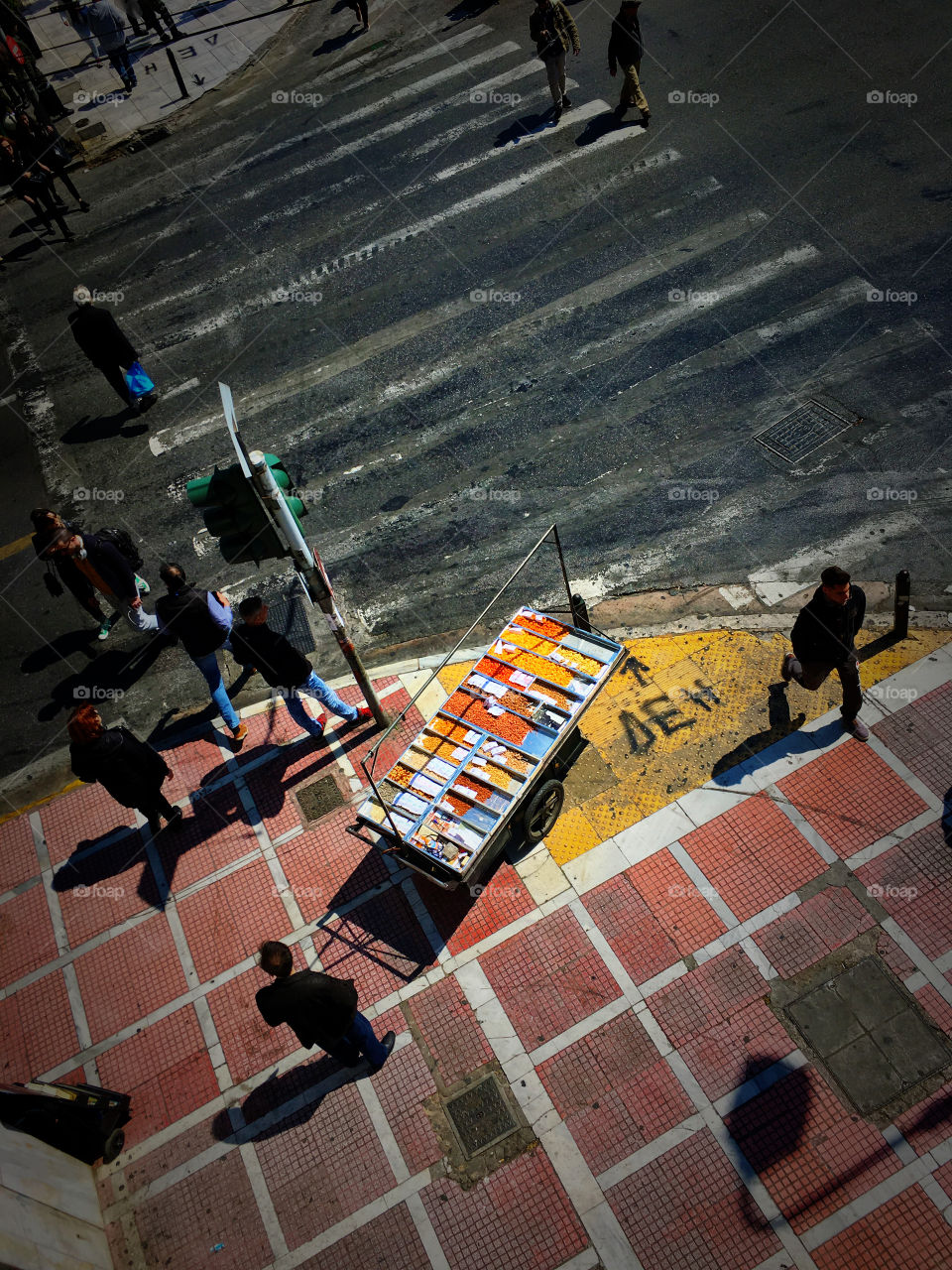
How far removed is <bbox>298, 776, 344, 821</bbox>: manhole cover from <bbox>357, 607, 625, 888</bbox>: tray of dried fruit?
1.17 metres

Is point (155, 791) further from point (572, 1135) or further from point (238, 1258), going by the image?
point (572, 1135)

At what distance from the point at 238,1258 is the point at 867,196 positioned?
15821 millimetres

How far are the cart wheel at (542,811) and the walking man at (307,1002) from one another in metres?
2.15

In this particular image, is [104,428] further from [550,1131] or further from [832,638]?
[550,1131]

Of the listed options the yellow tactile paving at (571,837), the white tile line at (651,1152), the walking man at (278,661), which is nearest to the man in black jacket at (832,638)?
the yellow tactile paving at (571,837)

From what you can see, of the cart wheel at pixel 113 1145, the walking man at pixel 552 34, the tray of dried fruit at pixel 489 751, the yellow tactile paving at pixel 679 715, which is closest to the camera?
the cart wheel at pixel 113 1145

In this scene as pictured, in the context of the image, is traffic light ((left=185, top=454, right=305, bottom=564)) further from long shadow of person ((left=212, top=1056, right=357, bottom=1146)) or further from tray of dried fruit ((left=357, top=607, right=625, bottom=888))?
long shadow of person ((left=212, top=1056, right=357, bottom=1146))

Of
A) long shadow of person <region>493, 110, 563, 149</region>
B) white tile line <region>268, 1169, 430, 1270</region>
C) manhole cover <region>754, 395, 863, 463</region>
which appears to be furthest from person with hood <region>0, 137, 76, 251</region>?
white tile line <region>268, 1169, 430, 1270</region>

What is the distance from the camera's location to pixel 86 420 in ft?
44.1

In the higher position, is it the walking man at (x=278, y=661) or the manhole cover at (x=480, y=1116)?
the walking man at (x=278, y=661)

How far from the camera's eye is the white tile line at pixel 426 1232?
20.6ft

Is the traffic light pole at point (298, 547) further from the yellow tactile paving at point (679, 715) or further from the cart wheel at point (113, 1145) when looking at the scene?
the cart wheel at point (113, 1145)

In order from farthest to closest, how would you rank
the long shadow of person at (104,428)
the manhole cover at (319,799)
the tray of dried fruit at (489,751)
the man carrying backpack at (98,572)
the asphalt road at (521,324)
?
1. the long shadow of person at (104,428)
2. the asphalt road at (521,324)
3. the man carrying backpack at (98,572)
4. the manhole cover at (319,799)
5. the tray of dried fruit at (489,751)

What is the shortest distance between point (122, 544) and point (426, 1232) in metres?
7.82
